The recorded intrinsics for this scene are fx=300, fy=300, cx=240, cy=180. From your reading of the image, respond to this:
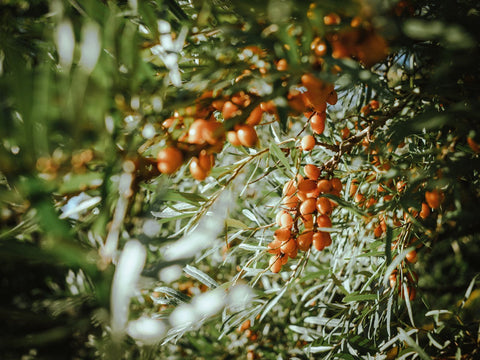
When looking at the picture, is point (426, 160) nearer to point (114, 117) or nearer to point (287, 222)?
point (287, 222)

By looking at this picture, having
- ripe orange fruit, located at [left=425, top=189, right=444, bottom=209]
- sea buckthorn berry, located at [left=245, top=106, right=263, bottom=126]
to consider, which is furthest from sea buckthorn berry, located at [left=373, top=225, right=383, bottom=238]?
sea buckthorn berry, located at [left=245, top=106, right=263, bottom=126]

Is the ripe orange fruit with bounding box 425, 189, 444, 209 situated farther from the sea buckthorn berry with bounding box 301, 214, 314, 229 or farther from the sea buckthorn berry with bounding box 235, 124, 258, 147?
the sea buckthorn berry with bounding box 235, 124, 258, 147

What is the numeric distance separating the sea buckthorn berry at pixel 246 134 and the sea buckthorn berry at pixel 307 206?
285 millimetres

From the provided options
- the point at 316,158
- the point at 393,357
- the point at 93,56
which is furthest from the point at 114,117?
the point at 393,357

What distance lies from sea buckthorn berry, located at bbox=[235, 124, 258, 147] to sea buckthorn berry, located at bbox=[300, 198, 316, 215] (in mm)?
285

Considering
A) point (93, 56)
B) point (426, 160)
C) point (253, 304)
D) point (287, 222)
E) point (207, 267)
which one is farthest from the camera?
point (207, 267)

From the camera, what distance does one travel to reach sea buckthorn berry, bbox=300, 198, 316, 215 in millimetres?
753

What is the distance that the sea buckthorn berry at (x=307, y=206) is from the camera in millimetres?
753

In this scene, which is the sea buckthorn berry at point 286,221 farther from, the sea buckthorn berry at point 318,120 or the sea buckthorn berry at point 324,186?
the sea buckthorn berry at point 318,120

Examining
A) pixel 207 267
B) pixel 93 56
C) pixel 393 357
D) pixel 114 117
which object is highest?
pixel 93 56

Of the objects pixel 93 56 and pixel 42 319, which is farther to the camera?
pixel 42 319

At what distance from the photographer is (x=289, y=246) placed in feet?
2.54

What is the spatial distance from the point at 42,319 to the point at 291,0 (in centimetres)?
60

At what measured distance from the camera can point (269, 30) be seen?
0.51m
